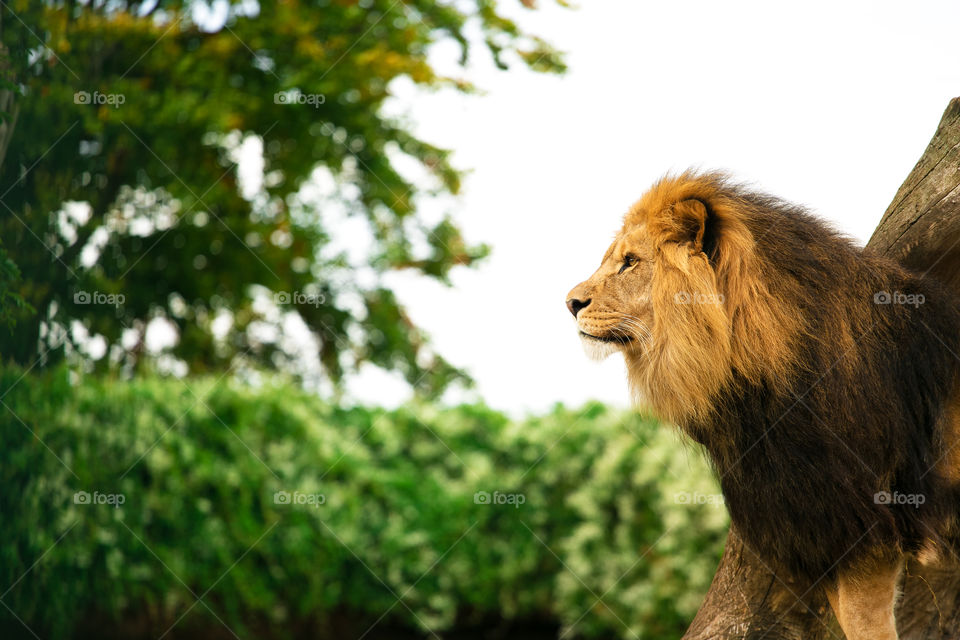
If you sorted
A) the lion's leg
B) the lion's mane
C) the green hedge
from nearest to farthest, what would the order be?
the lion's mane, the lion's leg, the green hedge

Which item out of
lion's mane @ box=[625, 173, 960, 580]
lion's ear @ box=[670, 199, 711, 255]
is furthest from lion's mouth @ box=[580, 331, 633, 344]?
lion's ear @ box=[670, 199, 711, 255]

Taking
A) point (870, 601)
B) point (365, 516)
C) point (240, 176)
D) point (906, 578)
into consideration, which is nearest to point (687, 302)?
point (870, 601)

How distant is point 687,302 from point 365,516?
18.7 ft

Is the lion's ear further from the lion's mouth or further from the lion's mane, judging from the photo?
the lion's mouth

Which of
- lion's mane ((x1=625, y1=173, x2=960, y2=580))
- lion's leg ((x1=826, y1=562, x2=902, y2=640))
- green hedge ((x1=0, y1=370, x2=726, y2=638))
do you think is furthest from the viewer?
green hedge ((x1=0, y1=370, x2=726, y2=638))

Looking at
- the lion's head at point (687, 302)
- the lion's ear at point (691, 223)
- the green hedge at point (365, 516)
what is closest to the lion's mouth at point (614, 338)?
the lion's head at point (687, 302)

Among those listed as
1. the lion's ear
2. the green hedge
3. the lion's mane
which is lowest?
the green hedge

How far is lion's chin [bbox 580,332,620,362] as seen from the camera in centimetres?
344

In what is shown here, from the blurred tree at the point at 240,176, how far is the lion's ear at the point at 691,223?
459 centimetres

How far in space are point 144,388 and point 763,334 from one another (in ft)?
19.9

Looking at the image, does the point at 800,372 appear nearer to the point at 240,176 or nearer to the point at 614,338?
the point at 614,338

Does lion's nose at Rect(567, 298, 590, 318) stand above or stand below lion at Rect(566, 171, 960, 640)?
above

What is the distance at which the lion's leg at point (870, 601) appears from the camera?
10.8 feet

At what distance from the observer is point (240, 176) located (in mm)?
12305
